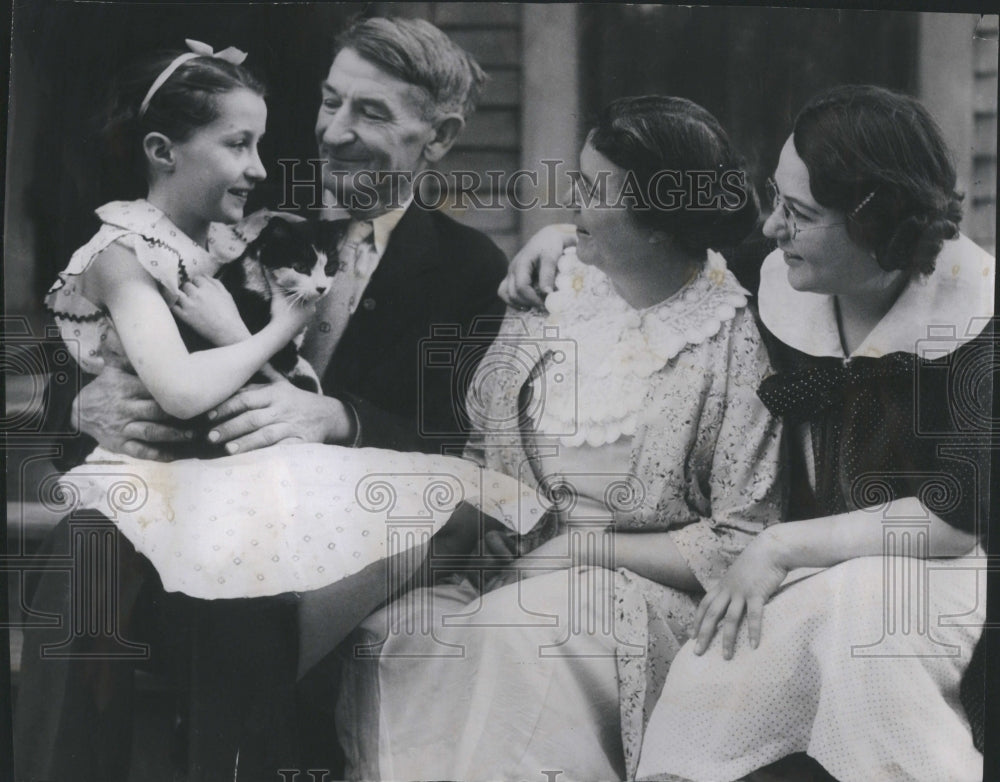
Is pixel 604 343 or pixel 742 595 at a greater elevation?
pixel 604 343

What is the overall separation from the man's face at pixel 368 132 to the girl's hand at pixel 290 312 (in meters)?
0.28

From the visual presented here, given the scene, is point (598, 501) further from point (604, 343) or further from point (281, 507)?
point (281, 507)

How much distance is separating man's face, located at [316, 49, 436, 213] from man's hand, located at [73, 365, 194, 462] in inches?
27.6

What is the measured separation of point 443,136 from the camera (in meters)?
2.78

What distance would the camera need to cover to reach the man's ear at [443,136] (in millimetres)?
2770

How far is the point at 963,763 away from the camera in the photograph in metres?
2.81

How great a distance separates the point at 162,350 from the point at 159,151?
1.66 feet

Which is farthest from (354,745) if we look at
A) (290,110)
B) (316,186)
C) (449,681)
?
(290,110)

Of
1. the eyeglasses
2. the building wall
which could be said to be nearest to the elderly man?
the eyeglasses

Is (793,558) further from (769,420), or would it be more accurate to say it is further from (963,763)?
(963,763)

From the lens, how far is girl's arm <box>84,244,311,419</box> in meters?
2.71

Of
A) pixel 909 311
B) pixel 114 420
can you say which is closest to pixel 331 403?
pixel 114 420

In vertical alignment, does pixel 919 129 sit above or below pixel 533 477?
above

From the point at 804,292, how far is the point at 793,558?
0.68m
